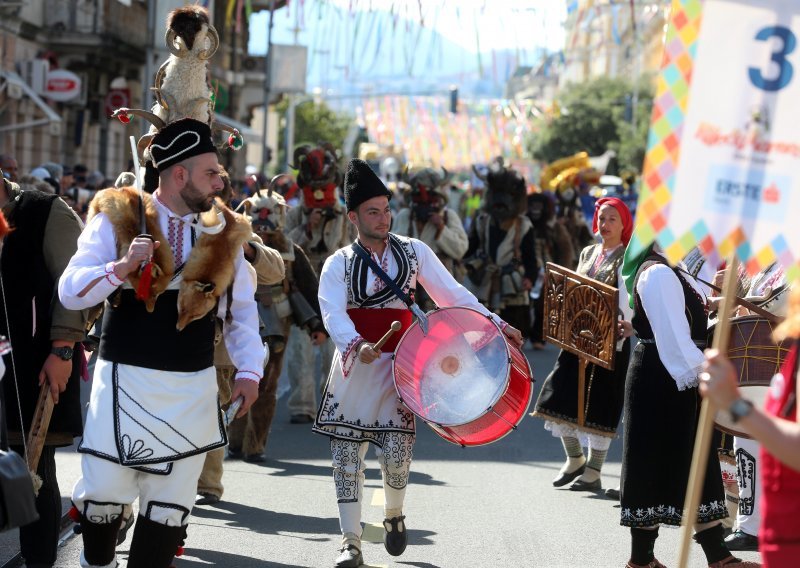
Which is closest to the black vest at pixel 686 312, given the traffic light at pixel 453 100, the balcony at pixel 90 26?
the balcony at pixel 90 26

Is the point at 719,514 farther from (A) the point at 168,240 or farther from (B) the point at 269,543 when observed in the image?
(A) the point at 168,240

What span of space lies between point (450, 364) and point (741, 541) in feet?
5.87

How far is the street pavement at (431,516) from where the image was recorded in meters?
7.88

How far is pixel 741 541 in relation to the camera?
25.8ft

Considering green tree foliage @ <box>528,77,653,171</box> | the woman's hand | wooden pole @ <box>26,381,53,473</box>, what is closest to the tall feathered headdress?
wooden pole @ <box>26,381,53,473</box>

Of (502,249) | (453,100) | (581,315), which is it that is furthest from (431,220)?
(453,100)

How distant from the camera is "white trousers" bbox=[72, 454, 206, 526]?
18.8 feet

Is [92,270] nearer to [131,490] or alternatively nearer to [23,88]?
[131,490]

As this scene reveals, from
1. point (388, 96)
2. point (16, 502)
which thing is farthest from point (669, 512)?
point (388, 96)

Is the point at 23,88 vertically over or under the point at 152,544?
over

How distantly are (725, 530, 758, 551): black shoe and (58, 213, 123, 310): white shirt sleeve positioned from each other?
A: 3.70 m

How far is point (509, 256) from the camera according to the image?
55.7ft

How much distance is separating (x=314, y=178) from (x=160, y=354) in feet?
23.5

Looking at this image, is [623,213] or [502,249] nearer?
[623,213]
